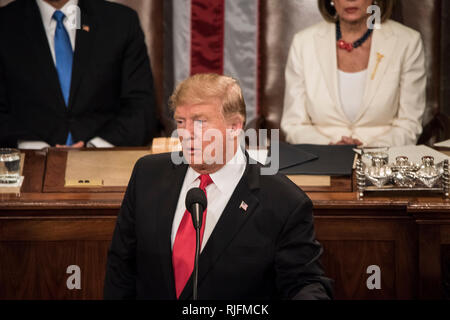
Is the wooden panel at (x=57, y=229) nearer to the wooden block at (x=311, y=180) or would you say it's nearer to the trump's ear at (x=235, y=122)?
the wooden block at (x=311, y=180)

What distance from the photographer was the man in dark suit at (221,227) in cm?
179

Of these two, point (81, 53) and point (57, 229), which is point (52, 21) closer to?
point (81, 53)

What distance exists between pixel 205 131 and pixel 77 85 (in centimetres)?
198

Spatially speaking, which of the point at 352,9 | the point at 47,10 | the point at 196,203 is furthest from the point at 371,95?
the point at 196,203

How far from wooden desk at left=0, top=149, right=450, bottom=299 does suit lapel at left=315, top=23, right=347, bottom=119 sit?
121cm

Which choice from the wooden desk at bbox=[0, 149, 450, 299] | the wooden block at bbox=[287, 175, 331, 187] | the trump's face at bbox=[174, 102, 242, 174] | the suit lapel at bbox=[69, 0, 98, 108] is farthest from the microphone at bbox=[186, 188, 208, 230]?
the suit lapel at bbox=[69, 0, 98, 108]

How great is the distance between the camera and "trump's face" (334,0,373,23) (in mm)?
3629

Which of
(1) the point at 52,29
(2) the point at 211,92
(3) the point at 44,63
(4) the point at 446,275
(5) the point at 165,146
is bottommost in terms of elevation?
(4) the point at 446,275

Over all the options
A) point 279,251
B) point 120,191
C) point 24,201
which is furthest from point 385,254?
point 24,201

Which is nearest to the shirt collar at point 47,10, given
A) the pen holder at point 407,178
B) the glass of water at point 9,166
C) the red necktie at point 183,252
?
the glass of water at point 9,166

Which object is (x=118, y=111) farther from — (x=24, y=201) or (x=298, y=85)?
(x=24, y=201)

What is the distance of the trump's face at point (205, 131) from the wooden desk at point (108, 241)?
763 millimetres

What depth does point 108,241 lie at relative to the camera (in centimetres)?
257

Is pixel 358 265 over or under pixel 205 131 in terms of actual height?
under
